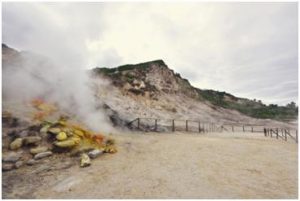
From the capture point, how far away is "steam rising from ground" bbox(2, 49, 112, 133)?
12617 mm

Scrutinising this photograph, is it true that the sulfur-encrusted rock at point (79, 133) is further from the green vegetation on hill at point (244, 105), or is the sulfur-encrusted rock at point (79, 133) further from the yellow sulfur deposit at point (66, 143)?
the green vegetation on hill at point (244, 105)

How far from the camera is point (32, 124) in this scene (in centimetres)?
943

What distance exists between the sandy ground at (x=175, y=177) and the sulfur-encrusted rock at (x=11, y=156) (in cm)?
60

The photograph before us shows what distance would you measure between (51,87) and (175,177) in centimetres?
1082

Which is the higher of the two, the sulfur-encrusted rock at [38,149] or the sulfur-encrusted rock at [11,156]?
the sulfur-encrusted rock at [38,149]

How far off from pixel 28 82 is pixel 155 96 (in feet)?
58.8

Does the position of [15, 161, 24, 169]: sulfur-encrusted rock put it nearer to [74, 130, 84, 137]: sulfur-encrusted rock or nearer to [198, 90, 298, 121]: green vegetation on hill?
[74, 130, 84, 137]: sulfur-encrusted rock

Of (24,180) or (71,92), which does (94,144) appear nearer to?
(24,180)

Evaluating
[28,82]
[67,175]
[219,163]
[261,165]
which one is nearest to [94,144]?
[67,175]

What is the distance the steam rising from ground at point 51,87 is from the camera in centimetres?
1262

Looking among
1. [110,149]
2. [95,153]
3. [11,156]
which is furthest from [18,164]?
[110,149]

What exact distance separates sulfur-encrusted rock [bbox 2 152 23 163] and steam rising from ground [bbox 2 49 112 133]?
15.0 feet

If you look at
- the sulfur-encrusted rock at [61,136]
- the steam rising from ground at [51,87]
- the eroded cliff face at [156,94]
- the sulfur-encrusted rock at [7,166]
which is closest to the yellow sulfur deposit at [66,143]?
the sulfur-encrusted rock at [61,136]

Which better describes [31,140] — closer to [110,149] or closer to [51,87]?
[110,149]
